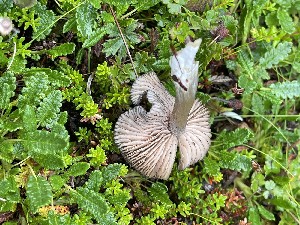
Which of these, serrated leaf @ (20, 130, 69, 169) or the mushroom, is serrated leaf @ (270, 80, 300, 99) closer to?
the mushroom

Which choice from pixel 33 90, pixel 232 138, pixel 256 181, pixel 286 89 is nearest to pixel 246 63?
pixel 286 89

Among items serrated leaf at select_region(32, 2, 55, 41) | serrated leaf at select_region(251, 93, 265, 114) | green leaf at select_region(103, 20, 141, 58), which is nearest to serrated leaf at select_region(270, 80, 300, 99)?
serrated leaf at select_region(251, 93, 265, 114)

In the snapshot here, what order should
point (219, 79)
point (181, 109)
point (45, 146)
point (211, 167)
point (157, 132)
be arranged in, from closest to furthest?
1. point (45, 146)
2. point (181, 109)
3. point (157, 132)
4. point (211, 167)
5. point (219, 79)

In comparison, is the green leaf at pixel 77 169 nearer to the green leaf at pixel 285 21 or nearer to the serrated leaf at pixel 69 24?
the serrated leaf at pixel 69 24

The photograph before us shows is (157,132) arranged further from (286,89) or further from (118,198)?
(286,89)

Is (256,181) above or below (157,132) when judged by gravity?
below
